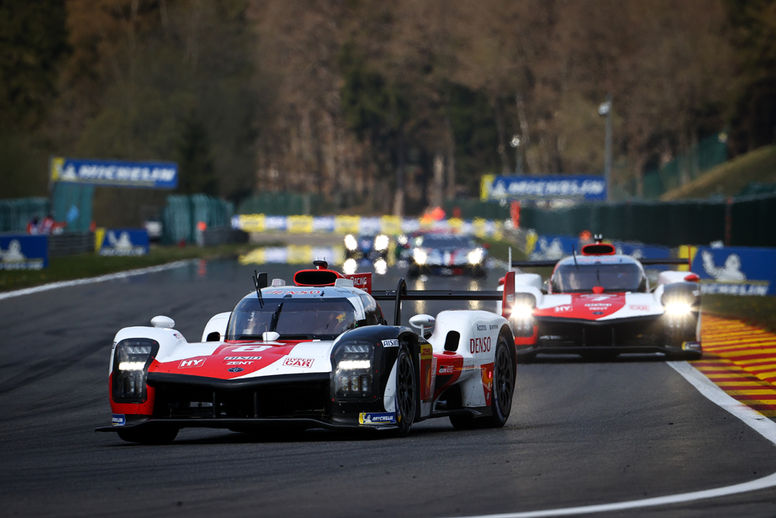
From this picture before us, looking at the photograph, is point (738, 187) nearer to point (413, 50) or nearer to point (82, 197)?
point (82, 197)

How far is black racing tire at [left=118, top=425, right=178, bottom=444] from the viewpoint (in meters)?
10.8

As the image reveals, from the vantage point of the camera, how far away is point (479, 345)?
12180 mm

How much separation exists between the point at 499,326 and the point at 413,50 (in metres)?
116

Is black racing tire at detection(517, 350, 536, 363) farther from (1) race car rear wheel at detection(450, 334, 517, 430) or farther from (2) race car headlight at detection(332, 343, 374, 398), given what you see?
A: (2) race car headlight at detection(332, 343, 374, 398)

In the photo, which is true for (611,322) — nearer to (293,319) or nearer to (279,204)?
(293,319)

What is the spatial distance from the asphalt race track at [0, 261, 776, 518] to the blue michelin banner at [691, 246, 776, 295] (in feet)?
46.2

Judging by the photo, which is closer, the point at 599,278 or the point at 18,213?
the point at 599,278

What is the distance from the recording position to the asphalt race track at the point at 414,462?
26.2ft

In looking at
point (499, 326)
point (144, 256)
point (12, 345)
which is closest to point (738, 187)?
point (144, 256)

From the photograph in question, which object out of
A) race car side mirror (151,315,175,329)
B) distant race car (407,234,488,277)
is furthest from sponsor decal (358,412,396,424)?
distant race car (407,234,488,277)

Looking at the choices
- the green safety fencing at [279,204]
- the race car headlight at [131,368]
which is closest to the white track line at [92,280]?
the race car headlight at [131,368]

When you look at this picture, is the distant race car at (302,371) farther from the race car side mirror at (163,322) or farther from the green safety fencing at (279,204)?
the green safety fencing at (279,204)

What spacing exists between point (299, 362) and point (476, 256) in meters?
30.3

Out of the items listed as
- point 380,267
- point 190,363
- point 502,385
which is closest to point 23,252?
point 380,267
